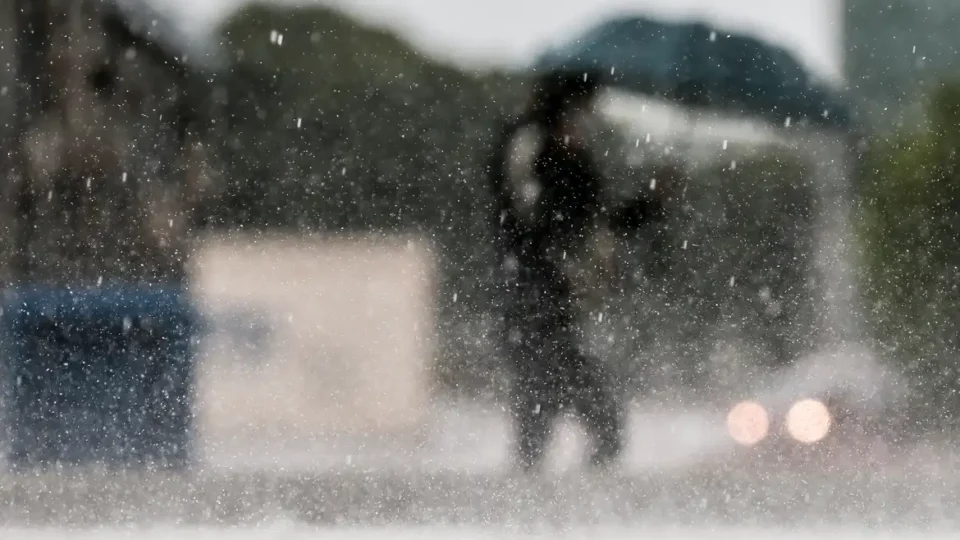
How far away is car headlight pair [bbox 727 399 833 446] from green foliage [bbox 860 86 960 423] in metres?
0.13

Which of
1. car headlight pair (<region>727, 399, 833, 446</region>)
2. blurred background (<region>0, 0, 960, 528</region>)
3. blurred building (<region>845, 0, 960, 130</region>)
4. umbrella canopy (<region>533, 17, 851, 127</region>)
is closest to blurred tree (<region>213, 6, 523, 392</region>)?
blurred background (<region>0, 0, 960, 528</region>)

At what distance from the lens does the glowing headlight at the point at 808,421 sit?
941mm

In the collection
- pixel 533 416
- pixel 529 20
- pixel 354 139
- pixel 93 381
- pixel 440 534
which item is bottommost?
pixel 440 534

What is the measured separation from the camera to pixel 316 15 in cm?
97

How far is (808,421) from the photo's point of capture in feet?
3.10

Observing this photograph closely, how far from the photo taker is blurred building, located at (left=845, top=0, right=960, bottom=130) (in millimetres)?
941

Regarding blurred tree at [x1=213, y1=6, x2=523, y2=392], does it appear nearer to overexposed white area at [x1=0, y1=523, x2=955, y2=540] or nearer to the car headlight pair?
overexposed white area at [x1=0, y1=523, x2=955, y2=540]

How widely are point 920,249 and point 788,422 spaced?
0.30 metres

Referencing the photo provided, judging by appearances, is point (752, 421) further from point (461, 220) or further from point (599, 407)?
point (461, 220)

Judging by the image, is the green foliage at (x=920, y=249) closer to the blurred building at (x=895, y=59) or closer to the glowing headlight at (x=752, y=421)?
the blurred building at (x=895, y=59)

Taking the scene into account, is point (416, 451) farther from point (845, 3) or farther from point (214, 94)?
point (845, 3)

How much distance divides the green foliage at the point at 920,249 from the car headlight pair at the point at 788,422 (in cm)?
13

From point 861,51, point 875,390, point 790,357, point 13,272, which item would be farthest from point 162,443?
point 861,51

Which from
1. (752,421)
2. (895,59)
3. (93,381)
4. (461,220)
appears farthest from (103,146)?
(895,59)
